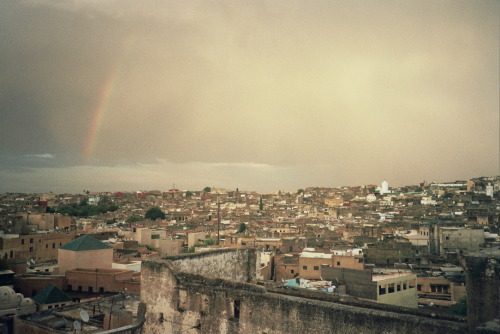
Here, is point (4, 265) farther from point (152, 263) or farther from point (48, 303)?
point (152, 263)

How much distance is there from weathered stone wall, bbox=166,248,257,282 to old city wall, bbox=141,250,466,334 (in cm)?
66

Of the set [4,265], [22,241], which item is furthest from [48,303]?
[22,241]

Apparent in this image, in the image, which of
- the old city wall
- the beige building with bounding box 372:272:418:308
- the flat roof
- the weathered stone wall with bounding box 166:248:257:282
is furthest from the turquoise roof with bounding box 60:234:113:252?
the old city wall

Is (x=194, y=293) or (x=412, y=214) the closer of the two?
(x=194, y=293)

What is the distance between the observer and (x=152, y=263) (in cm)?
1191

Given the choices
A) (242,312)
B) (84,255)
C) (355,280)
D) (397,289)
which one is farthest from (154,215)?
(242,312)

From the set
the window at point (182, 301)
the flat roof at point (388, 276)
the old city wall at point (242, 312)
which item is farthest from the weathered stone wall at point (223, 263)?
the flat roof at point (388, 276)

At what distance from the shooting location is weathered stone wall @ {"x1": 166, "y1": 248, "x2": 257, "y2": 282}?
41.9 feet

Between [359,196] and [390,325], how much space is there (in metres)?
125

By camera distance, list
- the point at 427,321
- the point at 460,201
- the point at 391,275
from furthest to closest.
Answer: the point at 460,201 < the point at 391,275 < the point at 427,321

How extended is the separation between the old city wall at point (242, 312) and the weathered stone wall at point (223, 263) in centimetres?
66

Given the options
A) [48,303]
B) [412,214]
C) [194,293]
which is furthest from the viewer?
[412,214]

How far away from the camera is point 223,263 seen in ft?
44.5

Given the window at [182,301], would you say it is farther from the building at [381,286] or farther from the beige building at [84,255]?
the beige building at [84,255]
